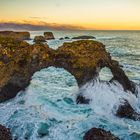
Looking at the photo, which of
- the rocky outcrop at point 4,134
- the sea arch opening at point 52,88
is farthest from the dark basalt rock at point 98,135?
the sea arch opening at point 52,88

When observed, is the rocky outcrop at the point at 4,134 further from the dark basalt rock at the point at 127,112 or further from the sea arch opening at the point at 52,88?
the dark basalt rock at the point at 127,112

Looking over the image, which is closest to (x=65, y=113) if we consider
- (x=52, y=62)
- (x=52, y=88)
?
(x=52, y=62)

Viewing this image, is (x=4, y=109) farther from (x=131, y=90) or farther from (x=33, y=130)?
(x=131, y=90)

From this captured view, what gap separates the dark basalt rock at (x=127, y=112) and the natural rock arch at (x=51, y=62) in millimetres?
2493

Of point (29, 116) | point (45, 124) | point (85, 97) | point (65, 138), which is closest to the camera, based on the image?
point (65, 138)

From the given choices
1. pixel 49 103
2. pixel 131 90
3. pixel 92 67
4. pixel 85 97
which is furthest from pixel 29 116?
pixel 131 90

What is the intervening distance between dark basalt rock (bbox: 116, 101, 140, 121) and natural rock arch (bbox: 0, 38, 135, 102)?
2.49 metres

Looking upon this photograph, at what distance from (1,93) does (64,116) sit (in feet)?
15.8

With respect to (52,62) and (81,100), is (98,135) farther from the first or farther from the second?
(52,62)

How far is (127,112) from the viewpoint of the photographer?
58.5ft

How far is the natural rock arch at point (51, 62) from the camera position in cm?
2045

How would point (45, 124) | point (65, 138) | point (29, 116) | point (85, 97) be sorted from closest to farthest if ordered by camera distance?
point (65, 138), point (45, 124), point (29, 116), point (85, 97)

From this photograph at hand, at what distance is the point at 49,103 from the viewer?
66.0 feet

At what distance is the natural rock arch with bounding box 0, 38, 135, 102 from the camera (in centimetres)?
2045
